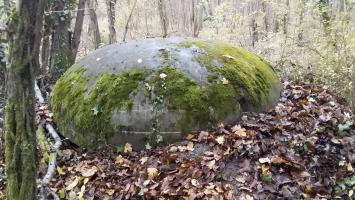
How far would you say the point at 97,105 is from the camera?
4.29 m

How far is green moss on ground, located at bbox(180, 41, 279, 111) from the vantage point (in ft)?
14.8

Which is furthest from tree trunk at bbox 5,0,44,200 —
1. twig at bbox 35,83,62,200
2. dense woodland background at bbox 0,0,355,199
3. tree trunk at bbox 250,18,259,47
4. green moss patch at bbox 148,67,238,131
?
tree trunk at bbox 250,18,259,47

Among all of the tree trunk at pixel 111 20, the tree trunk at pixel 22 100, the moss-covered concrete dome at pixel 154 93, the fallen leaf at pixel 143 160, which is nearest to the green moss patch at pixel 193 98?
the moss-covered concrete dome at pixel 154 93

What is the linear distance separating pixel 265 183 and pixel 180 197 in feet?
2.84

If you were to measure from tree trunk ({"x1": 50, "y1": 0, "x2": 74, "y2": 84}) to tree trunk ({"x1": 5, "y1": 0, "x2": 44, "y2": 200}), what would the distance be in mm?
4864

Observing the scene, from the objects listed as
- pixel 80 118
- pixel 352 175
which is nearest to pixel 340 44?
pixel 352 175

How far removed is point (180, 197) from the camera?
3.35 meters

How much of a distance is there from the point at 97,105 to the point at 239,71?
73.0 inches

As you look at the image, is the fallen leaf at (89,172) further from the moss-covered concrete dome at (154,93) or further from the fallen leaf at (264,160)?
the fallen leaf at (264,160)

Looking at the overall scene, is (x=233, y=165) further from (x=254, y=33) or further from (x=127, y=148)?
(x=254, y=33)

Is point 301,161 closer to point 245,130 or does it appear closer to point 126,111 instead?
point 245,130

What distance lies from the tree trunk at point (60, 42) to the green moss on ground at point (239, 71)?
11.8ft

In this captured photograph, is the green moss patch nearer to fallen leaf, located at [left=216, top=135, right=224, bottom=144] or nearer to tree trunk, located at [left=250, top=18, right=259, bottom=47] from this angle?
fallen leaf, located at [left=216, top=135, right=224, bottom=144]

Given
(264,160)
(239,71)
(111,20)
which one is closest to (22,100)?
(264,160)
